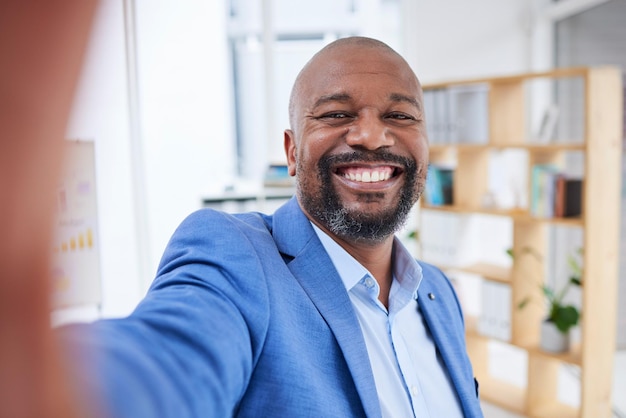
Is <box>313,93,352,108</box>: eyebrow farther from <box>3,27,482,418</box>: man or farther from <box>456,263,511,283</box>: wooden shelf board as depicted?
<box>456,263,511,283</box>: wooden shelf board

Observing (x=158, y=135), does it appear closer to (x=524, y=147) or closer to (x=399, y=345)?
(x=524, y=147)

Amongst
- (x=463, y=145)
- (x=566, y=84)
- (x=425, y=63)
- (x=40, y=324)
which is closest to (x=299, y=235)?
(x=40, y=324)

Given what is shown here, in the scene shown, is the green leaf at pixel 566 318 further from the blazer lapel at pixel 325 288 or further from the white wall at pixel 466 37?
the blazer lapel at pixel 325 288

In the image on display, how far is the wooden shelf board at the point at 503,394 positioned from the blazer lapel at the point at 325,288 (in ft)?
8.96

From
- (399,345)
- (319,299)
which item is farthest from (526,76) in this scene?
(319,299)

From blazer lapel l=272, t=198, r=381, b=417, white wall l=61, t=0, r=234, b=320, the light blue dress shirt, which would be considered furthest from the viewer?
white wall l=61, t=0, r=234, b=320

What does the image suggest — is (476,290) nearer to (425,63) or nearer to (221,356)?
(425,63)

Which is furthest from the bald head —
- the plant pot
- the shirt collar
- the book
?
the book

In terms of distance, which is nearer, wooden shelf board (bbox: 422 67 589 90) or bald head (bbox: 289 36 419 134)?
bald head (bbox: 289 36 419 134)

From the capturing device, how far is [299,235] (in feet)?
3.51

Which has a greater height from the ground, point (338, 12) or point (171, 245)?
point (338, 12)

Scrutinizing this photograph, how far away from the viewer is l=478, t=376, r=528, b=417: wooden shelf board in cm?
327

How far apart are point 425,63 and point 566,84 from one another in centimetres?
117

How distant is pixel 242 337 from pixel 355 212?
0.48 metres
